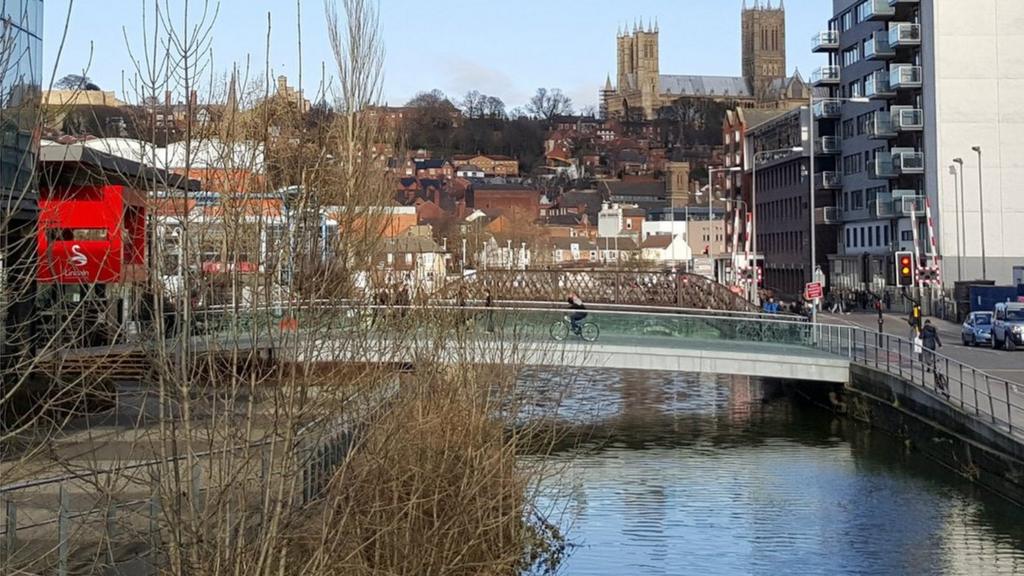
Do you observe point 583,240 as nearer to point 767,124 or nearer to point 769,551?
point 767,124

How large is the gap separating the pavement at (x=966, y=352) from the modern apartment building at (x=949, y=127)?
4858 mm

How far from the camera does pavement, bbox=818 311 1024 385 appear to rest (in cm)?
3712

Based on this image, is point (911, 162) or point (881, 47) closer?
point (911, 162)

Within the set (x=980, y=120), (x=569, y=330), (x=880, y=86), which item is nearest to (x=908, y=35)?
(x=880, y=86)

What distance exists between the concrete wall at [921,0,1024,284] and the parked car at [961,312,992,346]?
20.6m

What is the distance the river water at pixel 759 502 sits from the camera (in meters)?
21.2

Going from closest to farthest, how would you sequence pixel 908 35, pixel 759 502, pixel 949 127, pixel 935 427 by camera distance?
pixel 759 502, pixel 935 427, pixel 949 127, pixel 908 35

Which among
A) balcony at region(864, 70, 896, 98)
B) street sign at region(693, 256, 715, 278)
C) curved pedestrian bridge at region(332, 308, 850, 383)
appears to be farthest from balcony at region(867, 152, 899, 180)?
curved pedestrian bridge at region(332, 308, 850, 383)

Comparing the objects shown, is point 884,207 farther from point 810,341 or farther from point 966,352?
point 810,341

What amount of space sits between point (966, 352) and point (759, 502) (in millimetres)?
21387

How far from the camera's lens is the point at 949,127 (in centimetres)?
7069

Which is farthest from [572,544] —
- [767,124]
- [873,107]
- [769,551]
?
[767,124]

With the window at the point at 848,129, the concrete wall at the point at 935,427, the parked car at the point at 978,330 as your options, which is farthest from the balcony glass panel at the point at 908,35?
the concrete wall at the point at 935,427

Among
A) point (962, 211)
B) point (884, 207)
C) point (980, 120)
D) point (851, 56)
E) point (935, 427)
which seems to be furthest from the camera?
point (851, 56)
